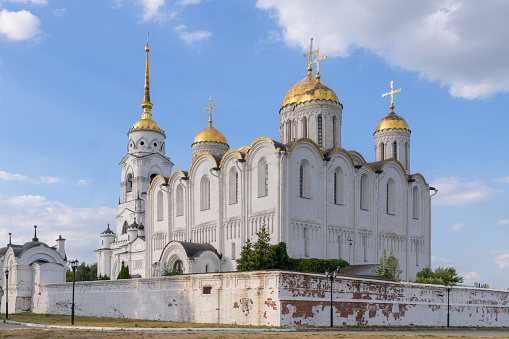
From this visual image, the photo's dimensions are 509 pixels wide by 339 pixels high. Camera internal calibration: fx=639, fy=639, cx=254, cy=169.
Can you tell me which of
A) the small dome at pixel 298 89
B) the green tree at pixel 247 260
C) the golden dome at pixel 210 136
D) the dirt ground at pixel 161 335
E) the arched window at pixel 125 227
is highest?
the small dome at pixel 298 89

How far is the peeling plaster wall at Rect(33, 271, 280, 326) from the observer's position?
27375 millimetres

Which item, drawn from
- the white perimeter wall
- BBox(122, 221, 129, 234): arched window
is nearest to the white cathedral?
the white perimeter wall

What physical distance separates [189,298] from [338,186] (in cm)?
1661

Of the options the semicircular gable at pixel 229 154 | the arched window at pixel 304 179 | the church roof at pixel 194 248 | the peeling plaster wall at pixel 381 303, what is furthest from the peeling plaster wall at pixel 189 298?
the arched window at pixel 304 179

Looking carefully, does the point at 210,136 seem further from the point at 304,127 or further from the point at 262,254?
the point at 262,254

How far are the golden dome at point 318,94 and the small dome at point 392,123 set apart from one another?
28.1 feet

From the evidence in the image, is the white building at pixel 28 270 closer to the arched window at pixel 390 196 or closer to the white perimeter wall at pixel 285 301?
the white perimeter wall at pixel 285 301

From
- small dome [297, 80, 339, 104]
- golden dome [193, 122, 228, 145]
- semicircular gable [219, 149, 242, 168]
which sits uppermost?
small dome [297, 80, 339, 104]

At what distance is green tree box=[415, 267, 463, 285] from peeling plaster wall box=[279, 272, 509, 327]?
17.0 feet

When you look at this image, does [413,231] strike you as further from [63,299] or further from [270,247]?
[63,299]

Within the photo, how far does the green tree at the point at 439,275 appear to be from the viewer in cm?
4425

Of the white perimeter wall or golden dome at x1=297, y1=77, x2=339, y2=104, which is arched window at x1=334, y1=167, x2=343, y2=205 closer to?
golden dome at x1=297, y1=77, x2=339, y2=104

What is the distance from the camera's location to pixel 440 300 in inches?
1380

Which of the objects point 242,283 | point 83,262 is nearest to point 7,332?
point 242,283
